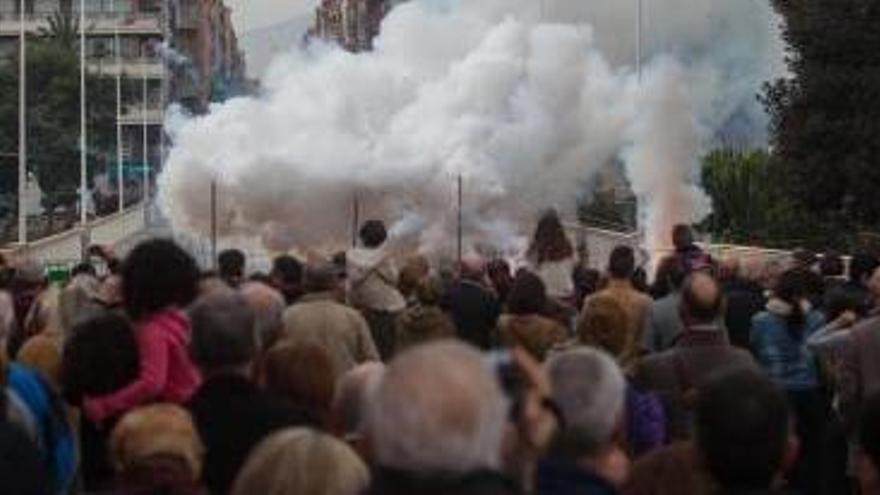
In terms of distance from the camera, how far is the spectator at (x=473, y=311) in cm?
1268

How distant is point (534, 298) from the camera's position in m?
10.1

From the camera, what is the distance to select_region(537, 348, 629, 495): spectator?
5527mm

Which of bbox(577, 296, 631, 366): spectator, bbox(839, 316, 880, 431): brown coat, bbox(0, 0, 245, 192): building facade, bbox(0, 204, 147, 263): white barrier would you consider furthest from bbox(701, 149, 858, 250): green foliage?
bbox(0, 0, 245, 192): building facade

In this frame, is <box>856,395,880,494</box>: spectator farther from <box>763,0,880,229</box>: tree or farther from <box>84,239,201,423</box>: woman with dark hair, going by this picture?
<box>763,0,880,229</box>: tree

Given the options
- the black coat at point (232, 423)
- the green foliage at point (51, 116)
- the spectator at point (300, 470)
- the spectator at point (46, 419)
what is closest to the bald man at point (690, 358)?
the black coat at point (232, 423)

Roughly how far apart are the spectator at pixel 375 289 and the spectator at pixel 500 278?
744mm

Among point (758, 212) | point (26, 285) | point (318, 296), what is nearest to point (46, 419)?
point (318, 296)

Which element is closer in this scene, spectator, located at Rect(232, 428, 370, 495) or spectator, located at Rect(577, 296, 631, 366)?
spectator, located at Rect(232, 428, 370, 495)

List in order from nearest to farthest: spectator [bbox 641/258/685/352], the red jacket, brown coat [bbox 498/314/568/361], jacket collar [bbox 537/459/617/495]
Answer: jacket collar [bbox 537/459/617/495] < the red jacket < brown coat [bbox 498/314/568/361] < spectator [bbox 641/258/685/352]

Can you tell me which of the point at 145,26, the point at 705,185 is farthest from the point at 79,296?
the point at 145,26

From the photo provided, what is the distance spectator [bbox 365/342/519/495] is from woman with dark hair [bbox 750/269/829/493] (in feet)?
25.3

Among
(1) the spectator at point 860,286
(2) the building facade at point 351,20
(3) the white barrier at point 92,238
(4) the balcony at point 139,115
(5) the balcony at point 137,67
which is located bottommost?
(3) the white barrier at point 92,238

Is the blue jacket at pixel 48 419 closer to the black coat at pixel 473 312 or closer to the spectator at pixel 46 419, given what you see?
the spectator at pixel 46 419

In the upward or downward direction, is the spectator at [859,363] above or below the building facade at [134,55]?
below
